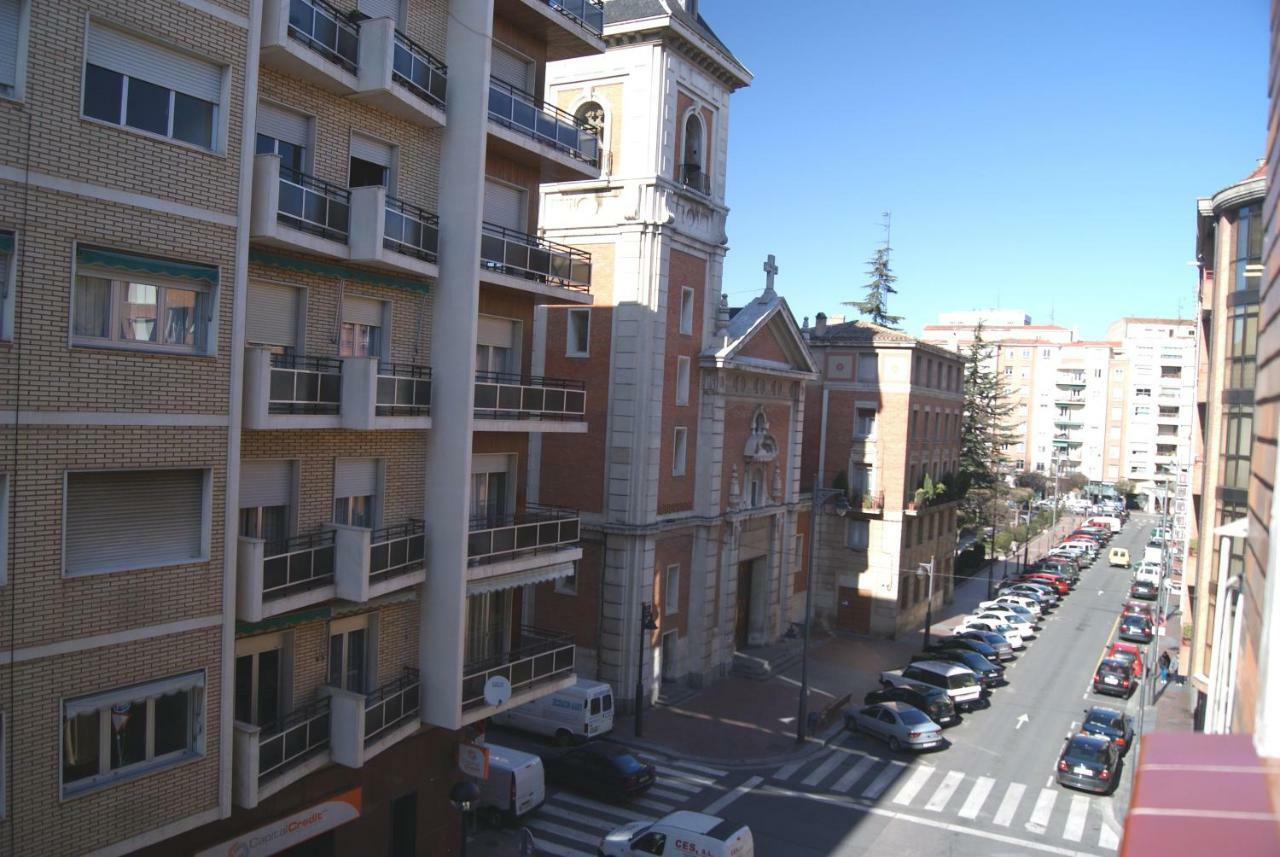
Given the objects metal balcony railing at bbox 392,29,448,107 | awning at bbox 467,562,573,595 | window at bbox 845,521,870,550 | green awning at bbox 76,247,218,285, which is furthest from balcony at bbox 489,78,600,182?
window at bbox 845,521,870,550

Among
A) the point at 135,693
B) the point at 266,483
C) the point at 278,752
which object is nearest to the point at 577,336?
the point at 266,483

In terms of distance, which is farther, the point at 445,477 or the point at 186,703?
the point at 445,477

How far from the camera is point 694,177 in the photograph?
33.5 m

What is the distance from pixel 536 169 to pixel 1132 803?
19.0m

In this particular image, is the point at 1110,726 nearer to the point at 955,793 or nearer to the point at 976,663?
the point at 976,663

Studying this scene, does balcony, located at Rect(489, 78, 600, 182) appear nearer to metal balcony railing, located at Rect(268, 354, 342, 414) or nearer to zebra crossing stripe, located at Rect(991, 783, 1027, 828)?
metal balcony railing, located at Rect(268, 354, 342, 414)

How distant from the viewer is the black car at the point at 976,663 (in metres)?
37.2

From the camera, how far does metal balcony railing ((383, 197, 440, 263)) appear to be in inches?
644

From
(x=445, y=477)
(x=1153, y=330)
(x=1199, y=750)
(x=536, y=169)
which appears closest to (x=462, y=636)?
(x=445, y=477)

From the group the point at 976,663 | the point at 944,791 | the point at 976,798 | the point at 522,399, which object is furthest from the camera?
the point at 976,663

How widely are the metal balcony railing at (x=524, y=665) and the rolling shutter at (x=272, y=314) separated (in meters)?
7.22

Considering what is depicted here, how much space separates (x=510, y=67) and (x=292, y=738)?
13987 mm

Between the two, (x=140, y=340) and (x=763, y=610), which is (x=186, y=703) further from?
(x=763, y=610)

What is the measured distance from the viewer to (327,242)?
49.4 feet
